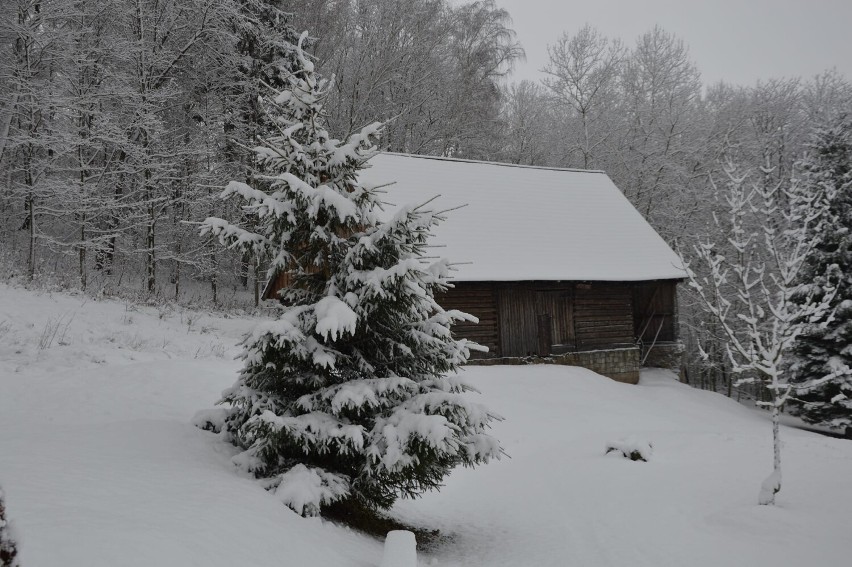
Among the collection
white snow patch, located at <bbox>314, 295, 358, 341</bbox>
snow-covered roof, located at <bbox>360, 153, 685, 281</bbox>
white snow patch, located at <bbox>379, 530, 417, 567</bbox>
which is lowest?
white snow patch, located at <bbox>379, 530, 417, 567</bbox>

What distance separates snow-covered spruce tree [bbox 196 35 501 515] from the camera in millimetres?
5496

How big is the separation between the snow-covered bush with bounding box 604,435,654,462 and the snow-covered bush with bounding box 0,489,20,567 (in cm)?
954

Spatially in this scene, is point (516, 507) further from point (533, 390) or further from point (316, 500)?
point (533, 390)

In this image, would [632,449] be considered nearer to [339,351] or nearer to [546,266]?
[339,351]

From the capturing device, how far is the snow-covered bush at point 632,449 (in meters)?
9.92

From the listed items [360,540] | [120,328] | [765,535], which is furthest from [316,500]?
[120,328]

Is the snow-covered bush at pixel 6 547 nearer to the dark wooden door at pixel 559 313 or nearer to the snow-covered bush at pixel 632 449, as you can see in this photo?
the snow-covered bush at pixel 632 449

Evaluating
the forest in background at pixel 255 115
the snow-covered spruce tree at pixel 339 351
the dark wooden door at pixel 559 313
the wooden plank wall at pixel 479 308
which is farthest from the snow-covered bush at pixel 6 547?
the dark wooden door at pixel 559 313

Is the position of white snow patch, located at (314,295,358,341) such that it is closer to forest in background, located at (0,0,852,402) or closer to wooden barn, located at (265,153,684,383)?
forest in background, located at (0,0,852,402)

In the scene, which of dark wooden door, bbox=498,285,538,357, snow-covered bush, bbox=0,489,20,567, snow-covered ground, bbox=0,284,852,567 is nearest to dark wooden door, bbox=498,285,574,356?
dark wooden door, bbox=498,285,538,357

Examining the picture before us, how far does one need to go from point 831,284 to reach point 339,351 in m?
17.9

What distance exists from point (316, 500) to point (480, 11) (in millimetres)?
31946

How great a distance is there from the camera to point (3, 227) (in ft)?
70.2

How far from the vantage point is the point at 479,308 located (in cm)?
1803
